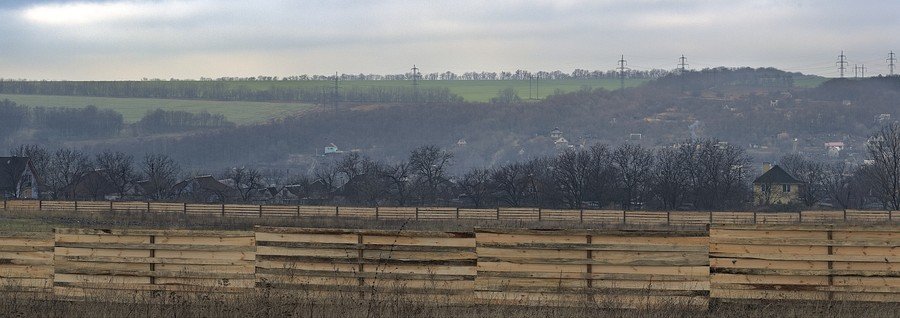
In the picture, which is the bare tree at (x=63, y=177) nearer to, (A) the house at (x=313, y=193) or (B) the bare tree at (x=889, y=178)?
(A) the house at (x=313, y=193)

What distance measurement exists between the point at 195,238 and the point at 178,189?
287 ft

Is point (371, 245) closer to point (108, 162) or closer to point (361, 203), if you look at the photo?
point (361, 203)

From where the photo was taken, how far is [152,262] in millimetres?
18594

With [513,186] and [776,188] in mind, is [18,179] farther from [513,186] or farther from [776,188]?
[776,188]

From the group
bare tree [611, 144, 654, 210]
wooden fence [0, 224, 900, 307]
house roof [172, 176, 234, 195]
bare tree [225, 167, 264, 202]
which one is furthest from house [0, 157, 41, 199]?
wooden fence [0, 224, 900, 307]

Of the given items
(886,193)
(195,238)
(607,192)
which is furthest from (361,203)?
(195,238)

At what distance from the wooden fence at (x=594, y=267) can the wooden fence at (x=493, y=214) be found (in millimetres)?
44181

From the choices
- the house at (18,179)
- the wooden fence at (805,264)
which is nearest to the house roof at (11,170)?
the house at (18,179)

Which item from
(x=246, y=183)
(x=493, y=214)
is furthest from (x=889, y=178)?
(x=246, y=183)

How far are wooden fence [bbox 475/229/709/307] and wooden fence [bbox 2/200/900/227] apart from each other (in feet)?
145

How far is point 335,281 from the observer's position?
17969mm

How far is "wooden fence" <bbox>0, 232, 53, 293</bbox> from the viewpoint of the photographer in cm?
1908

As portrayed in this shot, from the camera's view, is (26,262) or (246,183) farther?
(246,183)

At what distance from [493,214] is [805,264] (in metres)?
46.2
